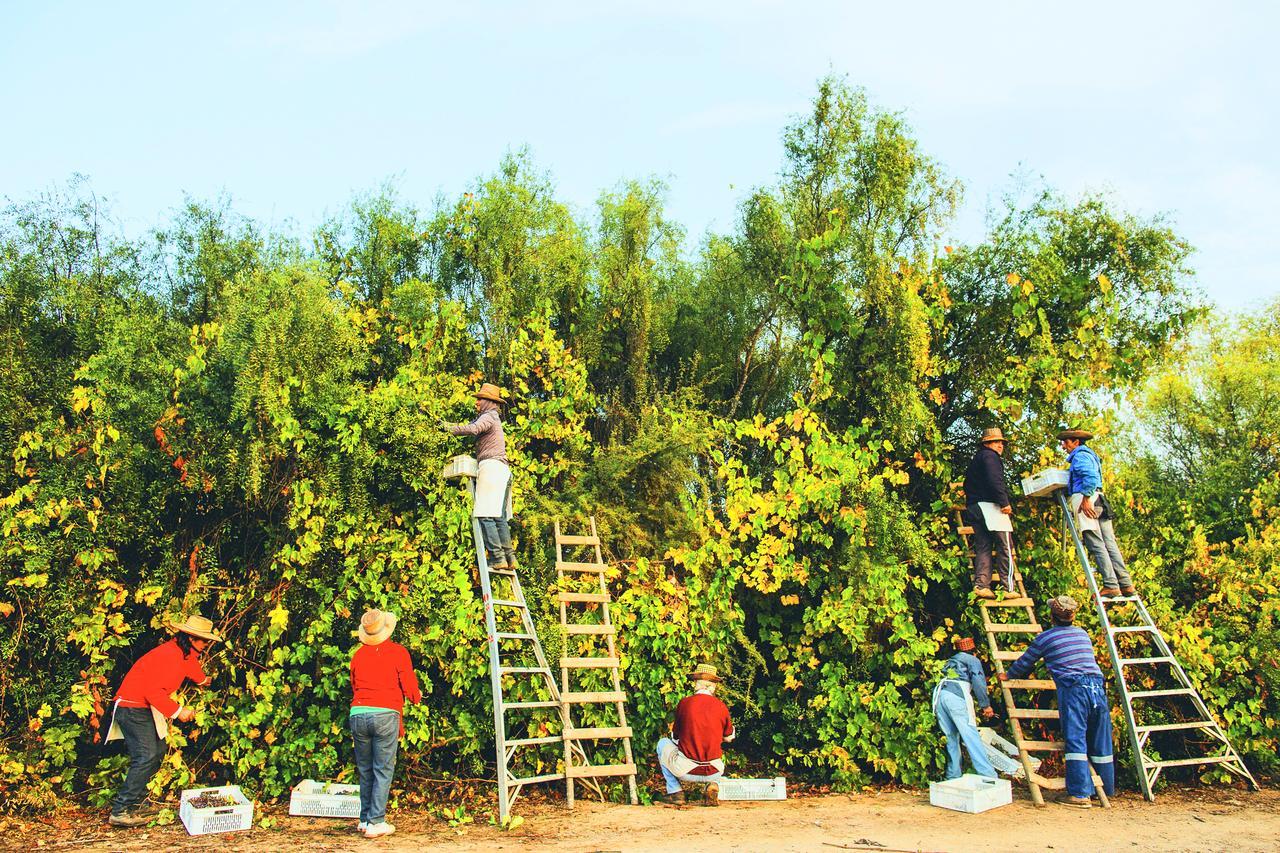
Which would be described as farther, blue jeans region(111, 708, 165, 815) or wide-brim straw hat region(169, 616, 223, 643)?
wide-brim straw hat region(169, 616, 223, 643)

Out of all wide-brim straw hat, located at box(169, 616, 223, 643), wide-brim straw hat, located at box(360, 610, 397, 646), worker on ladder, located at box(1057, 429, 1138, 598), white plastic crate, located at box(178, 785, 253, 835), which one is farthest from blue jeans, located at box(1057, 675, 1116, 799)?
wide-brim straw hat, located at box(169, 616, 223, 643)

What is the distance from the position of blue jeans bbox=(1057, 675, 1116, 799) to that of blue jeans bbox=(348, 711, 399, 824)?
A: 18.1 ft

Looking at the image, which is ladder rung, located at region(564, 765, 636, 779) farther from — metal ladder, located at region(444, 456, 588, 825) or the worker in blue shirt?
the worker in blue shirt

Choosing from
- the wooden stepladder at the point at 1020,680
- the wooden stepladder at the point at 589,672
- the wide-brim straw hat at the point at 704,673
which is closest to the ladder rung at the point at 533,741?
the wooden stepladder at the point at 589,672

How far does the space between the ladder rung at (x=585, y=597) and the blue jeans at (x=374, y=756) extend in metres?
2.05

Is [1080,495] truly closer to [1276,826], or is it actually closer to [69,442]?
[1276,826]

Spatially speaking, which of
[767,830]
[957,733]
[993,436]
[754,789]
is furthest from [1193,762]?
[767,830]

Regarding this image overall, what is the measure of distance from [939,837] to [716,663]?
A: 2.67 m

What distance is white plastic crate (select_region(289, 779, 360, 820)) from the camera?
23.1 ft

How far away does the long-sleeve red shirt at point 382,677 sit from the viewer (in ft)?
22.0

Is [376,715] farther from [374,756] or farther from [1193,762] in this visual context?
[1193,762]

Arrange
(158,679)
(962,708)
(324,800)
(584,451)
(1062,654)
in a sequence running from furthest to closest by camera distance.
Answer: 1. (584,451)
2. (962,708)
3. (1062,654)
4. (324,800)
5. (158,679)

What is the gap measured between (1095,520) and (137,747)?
345 inches

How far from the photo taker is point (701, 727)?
779 centimetres
